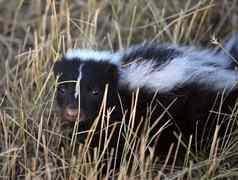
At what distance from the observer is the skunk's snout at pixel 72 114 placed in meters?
3.62

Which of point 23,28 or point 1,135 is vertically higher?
point 23,28

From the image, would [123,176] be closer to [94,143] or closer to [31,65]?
[94,143]

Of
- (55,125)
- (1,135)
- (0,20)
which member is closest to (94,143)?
(55,125)

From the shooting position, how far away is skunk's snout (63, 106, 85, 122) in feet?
11.9

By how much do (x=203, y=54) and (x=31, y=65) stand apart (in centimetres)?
139

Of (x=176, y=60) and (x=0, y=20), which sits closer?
(x=176, y=60)

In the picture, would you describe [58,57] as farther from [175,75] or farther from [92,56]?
[175,75]

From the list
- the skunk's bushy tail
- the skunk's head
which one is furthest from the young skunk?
the skunk's bushy tail

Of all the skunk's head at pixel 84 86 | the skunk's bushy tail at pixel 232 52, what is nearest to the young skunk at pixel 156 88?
the skunk's head at pixel 84 86

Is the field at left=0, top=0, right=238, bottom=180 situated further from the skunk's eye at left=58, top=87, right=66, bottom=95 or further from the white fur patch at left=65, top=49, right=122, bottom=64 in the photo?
the white fur patch at left=65, top=49, right=122, bottom=64

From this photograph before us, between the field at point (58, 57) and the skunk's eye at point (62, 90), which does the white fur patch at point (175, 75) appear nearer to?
the field at point (58, 57)

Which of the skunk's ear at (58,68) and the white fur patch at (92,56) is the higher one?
the white fur patch at (92,56)

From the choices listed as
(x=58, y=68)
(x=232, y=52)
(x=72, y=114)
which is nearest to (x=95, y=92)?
(x=72, y=114)

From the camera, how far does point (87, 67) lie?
12.3 ft
